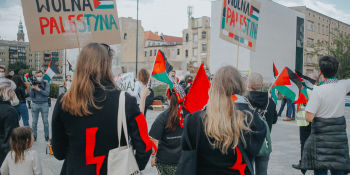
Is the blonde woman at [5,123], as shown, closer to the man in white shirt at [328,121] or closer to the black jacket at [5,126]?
the black jacket at [5,126]

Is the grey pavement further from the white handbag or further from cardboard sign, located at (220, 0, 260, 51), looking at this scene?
the white handbag

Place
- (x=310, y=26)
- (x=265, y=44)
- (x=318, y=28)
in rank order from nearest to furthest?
(x=265, y=44) < (x=310, y=26) < (x=318, y=28)

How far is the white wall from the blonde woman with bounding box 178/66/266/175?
103 ft

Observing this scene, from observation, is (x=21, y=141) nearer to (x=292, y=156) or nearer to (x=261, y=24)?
(x=292, y=156)

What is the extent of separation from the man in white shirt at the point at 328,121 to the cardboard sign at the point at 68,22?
10.1 feet

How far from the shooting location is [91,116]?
84.4 inches

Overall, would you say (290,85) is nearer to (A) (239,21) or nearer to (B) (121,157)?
(A) (239,21)

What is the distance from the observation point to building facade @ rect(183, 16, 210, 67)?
61156mm

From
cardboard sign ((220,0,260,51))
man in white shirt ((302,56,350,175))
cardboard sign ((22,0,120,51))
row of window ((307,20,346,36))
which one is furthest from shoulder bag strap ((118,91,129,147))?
row of window ((307,20,346,36))

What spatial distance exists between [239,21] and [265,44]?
1182 inches

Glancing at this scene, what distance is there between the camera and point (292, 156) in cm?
684

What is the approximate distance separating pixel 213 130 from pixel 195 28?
6274cm

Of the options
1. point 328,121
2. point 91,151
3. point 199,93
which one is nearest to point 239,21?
point 328,121

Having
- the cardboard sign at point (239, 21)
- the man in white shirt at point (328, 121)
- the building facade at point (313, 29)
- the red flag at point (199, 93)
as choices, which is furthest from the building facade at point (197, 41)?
the red flag at point (199, 93)
